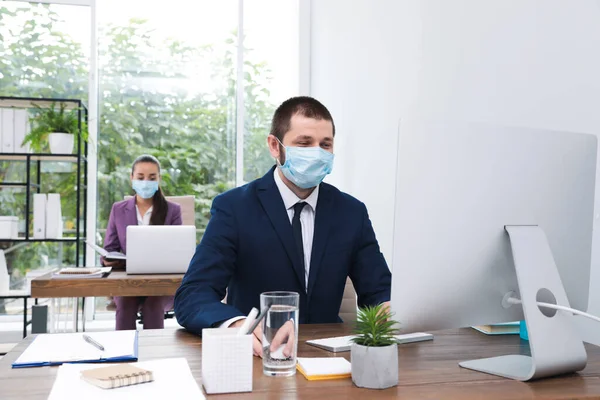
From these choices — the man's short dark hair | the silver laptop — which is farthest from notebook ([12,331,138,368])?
the silver laptop

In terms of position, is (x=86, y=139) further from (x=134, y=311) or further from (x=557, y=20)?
(x=557, y=20)

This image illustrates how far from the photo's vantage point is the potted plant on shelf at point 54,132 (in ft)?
14.1

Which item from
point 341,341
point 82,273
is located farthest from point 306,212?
point 82,273

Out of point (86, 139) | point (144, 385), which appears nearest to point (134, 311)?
point (86, 139)

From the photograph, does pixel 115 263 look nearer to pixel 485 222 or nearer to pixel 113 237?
pixel 113 237

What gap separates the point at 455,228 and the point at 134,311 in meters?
2.69

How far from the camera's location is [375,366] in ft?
3.23

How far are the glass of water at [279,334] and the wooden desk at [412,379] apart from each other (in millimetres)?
28

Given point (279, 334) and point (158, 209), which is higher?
point (158, 209)

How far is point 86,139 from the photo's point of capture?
4508 mm

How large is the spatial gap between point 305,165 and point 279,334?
0.75 metres

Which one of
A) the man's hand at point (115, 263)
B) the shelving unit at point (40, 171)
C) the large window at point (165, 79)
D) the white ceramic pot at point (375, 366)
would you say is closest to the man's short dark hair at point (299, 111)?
the white ceramic pot at point (375, 366)

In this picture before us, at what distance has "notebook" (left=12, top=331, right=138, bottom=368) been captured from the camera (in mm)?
1124

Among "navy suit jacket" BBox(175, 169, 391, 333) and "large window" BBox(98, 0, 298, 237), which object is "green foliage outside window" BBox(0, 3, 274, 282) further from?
"navy suit jacket" BBox(175, 169, 391, 333)
